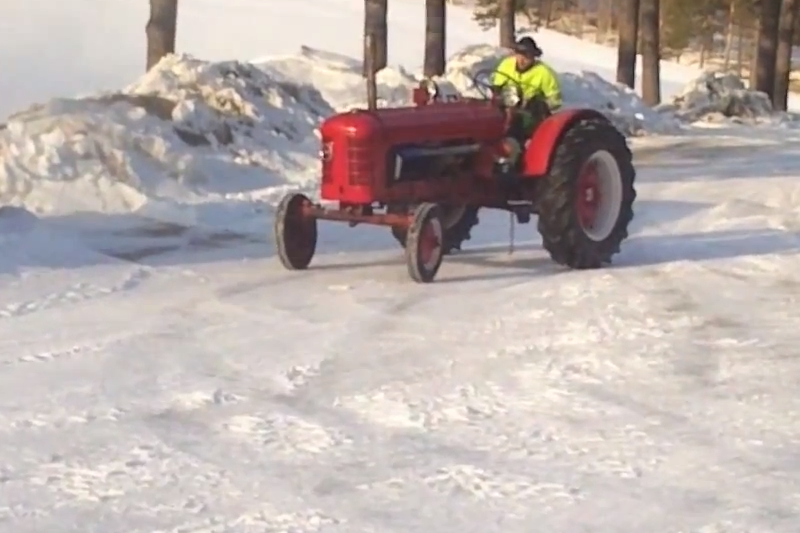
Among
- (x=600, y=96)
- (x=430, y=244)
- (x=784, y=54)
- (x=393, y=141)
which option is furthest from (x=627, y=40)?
(x=430, y=244)

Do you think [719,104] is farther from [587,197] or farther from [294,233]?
[294,233]

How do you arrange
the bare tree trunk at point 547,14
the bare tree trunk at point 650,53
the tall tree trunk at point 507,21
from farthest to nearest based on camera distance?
the bare tree trunk at point 547,14, the bare tree trunk at point 650,53, the tall tree trunk at point 507,21

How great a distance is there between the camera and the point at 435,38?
3053cm

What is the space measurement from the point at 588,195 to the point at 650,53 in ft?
80.4

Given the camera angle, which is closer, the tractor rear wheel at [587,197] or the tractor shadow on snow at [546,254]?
the tractor rear wheel at [587,197]

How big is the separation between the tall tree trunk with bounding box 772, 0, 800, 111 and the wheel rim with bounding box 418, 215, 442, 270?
30.9m

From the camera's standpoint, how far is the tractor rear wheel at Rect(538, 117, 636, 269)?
1188cm

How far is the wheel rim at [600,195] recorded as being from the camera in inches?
490

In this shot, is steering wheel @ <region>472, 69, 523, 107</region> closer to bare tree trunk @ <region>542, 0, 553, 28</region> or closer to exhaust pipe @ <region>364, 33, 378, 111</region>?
exhaust pipe @ <region>364, 33, 378, 111</region>

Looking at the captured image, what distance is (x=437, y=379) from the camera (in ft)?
27.2

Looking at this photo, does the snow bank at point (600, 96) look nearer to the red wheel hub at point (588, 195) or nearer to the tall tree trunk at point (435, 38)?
the tall tree trunk at point (435, 38)

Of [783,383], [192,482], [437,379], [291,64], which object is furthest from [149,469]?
[291,64]

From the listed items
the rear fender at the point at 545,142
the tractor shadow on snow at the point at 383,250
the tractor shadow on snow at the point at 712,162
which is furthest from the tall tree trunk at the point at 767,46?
the rear fender at the point at 545,142

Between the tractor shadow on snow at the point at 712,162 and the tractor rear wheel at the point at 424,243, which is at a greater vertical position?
the tractor rear wheel at the point at 424,243
